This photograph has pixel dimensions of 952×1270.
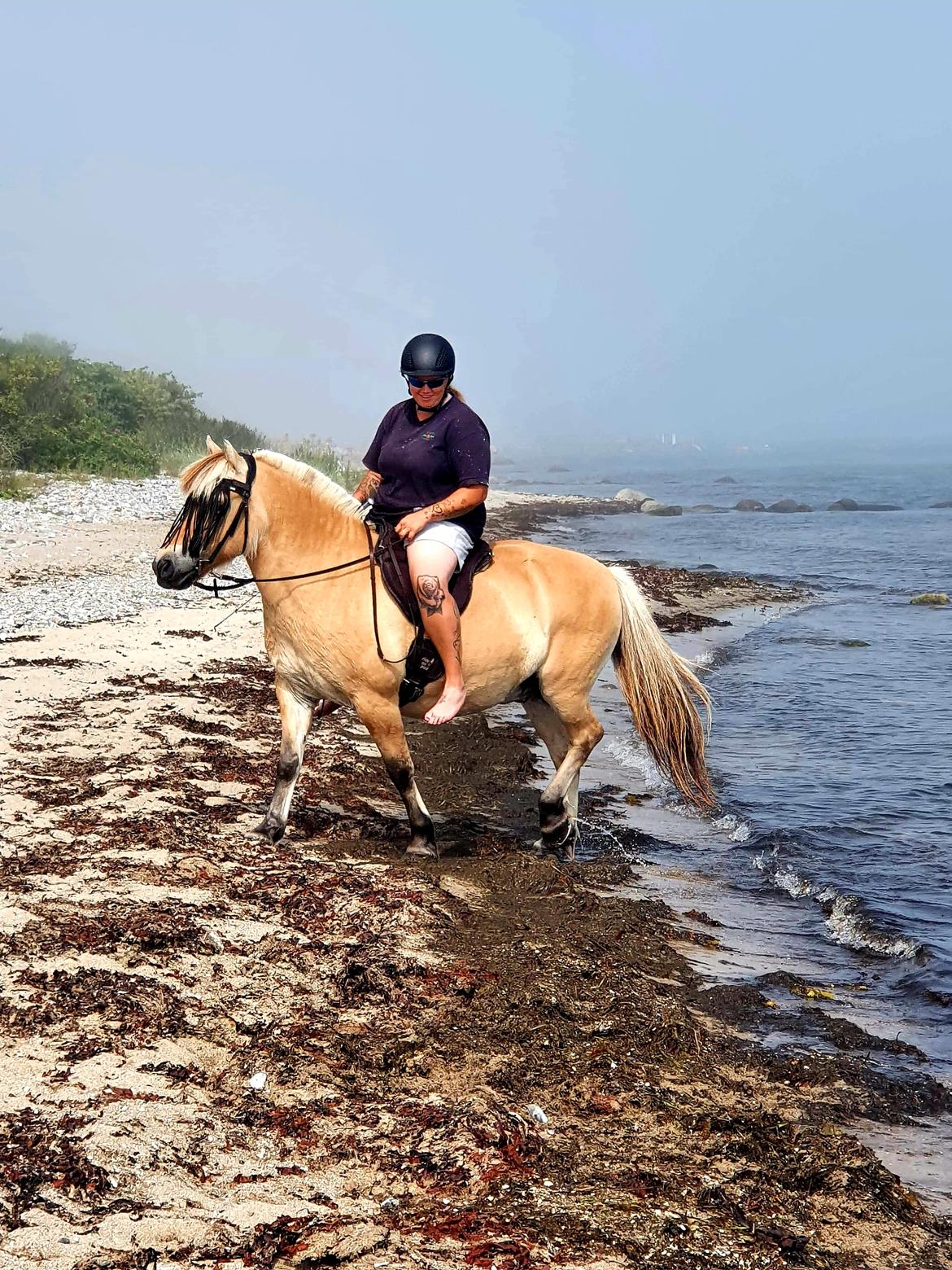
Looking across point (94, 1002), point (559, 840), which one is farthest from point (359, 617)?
point (94, 1002)

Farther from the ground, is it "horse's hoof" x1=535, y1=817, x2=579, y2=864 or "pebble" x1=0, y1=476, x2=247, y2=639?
"pebble" x1=0, y1=476, x2=247, y2=639

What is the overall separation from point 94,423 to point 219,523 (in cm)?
2226

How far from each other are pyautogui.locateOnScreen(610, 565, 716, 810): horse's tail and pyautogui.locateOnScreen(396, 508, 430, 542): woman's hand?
5.89 feet

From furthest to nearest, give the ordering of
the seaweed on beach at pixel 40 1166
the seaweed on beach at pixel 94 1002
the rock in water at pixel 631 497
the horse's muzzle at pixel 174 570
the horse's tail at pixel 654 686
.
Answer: the rock in water at pixel 631 497
the horse's tail at pixel 654 686
the horse's muzzle at pixel 174 570
the seaweed on beach at pixel 94 1002
the seaweed on beach at pixel 40 1166

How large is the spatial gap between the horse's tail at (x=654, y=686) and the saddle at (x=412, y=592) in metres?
1.31

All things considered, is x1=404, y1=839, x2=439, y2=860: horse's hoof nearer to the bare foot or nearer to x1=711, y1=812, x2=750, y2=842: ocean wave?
the bare foot

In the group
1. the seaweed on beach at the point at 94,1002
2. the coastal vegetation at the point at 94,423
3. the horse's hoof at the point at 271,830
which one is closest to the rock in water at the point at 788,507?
the coastal vegetation at the point at 94,423

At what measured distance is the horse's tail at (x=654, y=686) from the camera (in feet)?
26.2

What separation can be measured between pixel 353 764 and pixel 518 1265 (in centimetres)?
633

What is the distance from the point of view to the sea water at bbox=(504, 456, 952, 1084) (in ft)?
21.7

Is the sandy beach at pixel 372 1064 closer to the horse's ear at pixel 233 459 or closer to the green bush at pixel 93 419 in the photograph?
the horse's ear at pixel 233 459

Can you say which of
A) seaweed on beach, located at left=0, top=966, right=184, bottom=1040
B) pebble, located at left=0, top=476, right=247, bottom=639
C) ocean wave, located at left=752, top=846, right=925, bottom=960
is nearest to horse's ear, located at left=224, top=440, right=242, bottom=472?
seaweed on beach, located at left=0, top=966, right=184, bottom=1040

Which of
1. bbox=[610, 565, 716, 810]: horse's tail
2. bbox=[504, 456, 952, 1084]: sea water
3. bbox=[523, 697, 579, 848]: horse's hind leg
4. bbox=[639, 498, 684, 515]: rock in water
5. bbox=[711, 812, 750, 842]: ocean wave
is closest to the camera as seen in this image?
bbox=[504, 456, 952, 1084]: sea water

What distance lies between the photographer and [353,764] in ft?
31.1
